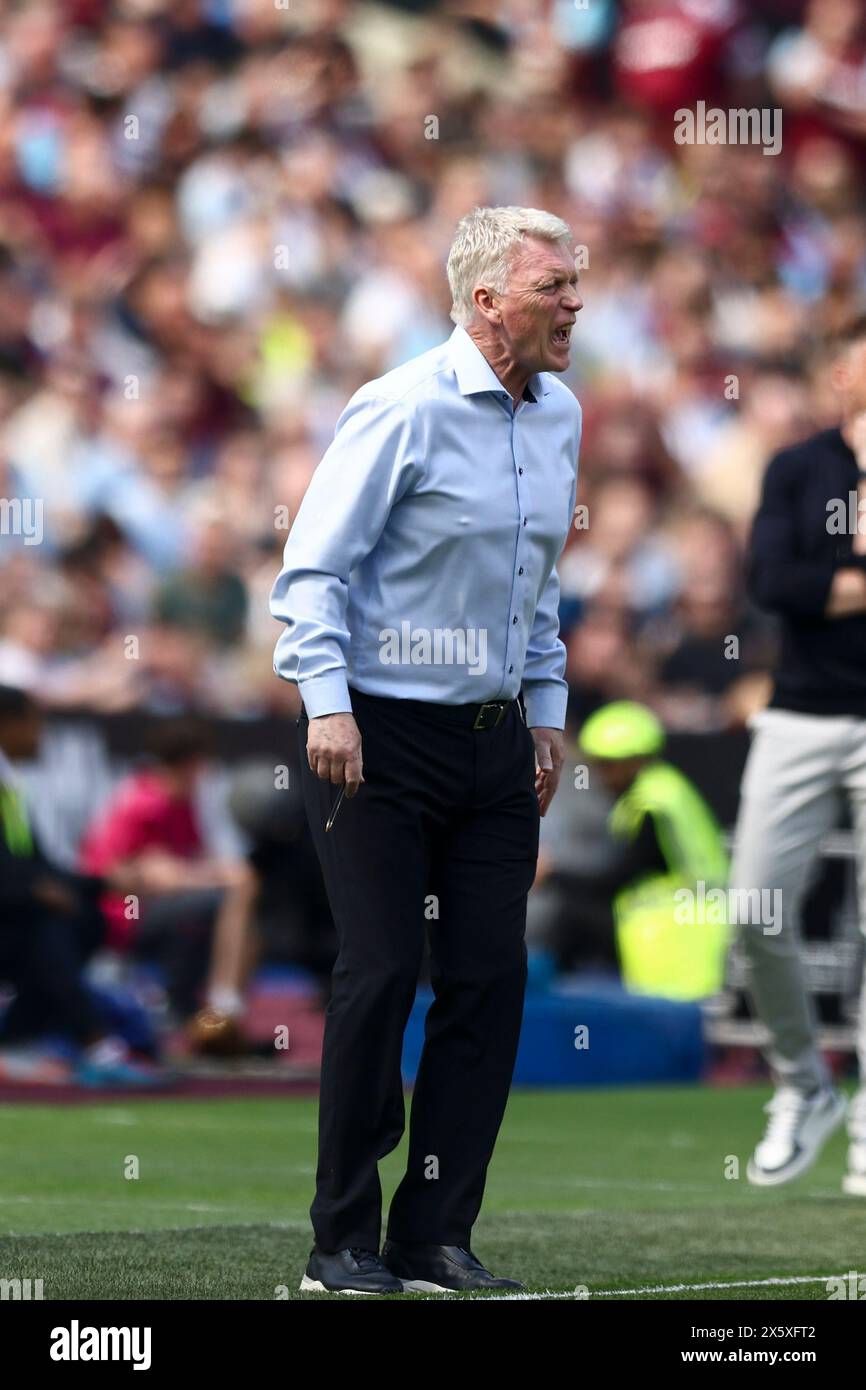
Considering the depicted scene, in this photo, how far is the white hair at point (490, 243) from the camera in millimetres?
5523

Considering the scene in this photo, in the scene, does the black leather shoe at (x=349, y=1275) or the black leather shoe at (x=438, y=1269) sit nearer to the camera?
the black leather shoe at (x=349, y=1275)

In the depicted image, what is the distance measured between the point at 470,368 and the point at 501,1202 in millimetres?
2884

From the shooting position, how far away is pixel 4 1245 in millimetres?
6078

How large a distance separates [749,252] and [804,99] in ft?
4.66

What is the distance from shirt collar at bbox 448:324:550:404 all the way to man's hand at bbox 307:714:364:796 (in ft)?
2.52

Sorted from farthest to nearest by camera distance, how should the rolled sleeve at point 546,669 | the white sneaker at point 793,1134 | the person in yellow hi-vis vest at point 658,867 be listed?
the person in yellow hi-vis vest at point 658,867 → the white sneaker at point 793,1134 → the rolled sleeve at point 546,669

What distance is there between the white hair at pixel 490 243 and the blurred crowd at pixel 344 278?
8387mm

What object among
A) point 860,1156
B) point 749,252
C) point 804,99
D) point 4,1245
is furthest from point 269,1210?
point 804,99

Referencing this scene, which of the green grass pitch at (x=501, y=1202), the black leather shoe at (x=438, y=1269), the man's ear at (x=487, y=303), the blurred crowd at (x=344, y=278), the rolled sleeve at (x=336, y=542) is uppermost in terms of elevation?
the blurred crowd at (x=344, y=278)

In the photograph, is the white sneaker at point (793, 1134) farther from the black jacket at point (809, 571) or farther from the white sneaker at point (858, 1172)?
the black jacket at point (809, 571)

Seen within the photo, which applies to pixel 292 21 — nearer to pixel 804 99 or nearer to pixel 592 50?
pixel 592 50

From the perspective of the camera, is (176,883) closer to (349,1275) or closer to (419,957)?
(419,957)

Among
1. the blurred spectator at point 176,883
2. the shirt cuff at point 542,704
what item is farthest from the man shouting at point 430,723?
the blurred spectator at point 176,883

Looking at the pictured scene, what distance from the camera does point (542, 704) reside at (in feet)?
19.8
